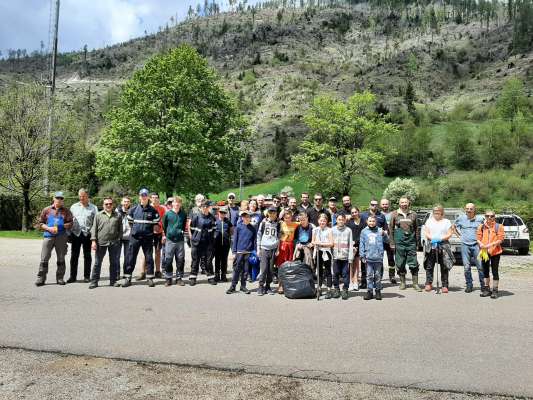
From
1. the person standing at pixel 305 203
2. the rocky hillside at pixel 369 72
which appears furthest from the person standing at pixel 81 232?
the rocky hillside at pixel 369 72

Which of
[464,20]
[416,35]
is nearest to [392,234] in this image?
[416,35]

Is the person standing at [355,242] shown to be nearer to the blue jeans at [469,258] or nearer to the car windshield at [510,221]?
the blue jeans at [469,258]

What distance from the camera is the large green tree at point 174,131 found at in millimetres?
30969

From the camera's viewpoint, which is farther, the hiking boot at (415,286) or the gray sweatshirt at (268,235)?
the hiking boot at (415,286)

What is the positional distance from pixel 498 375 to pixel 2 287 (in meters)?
9.69

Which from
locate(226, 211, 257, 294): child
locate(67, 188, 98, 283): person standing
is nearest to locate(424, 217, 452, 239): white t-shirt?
locate(226, 211, 257, 294): child

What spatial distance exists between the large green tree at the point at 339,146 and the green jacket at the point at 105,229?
31.9 meters

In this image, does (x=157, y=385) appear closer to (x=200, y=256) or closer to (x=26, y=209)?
(x=200, y=256)

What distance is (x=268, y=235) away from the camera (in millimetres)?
10203

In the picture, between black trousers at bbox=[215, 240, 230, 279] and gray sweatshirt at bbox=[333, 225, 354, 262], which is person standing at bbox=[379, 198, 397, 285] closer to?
gray sweatshirt at bbox=[333, 225, 354, 262]

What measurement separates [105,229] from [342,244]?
5.20m

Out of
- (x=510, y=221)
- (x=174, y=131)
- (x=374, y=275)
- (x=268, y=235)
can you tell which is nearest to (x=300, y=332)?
(x=374, y=275)

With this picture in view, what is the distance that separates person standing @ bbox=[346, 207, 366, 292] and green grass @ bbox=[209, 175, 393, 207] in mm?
24820

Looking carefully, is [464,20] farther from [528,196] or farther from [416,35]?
[528,196]
